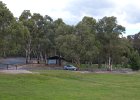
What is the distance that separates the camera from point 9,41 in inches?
2643

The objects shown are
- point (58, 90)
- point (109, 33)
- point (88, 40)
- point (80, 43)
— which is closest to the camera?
point (58, 90)

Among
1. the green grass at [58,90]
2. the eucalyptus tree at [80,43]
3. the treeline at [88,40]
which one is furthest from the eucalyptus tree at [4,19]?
the eucalyptus tree at [80,43]

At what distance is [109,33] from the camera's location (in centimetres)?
Answer: 9256

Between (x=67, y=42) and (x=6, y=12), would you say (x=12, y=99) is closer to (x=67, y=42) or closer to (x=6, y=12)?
(x=6, y=12)

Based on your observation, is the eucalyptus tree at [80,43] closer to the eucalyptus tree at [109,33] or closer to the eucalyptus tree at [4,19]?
the eucalyptus tree at [109,33]

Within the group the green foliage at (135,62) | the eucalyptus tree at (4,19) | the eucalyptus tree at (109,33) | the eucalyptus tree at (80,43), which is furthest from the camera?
the eucalyptus tree at (109,33)

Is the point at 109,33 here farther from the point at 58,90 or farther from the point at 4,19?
the point at 58,90

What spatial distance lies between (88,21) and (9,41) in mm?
36176

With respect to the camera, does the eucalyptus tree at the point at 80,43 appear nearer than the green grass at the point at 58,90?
No

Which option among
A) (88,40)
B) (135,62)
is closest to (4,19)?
(88,40)

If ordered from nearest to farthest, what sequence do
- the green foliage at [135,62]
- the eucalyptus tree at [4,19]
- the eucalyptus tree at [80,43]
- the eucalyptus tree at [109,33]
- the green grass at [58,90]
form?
1. the green grass at [58,90]
2. the eucalyptus tree at [4,19]
3. the green foliage at [135,62]
4. the eucalyptus tree at [80,43]
5. the eucalyptus tree at [109,33]

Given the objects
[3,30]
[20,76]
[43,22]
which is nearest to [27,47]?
[43,22]

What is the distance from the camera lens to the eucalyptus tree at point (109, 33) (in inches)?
3629

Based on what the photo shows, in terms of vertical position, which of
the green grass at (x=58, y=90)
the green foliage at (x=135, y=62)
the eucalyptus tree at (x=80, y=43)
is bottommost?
the green grass at (x=58, y=90)
